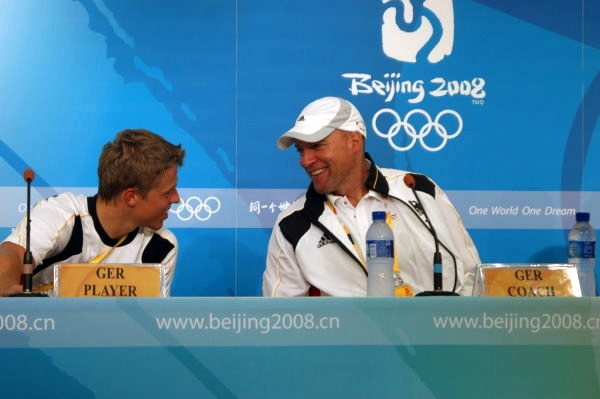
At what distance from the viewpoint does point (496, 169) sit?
4.41 metres

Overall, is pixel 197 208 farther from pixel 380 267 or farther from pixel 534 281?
pixel 534 281

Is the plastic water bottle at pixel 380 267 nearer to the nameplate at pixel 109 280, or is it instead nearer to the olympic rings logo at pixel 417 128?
the nameplate at pixel 109 280

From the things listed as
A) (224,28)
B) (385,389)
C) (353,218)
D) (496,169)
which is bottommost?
(385,389)

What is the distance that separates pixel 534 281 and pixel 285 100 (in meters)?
1.90

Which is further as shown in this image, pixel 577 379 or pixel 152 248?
pixel 152 248

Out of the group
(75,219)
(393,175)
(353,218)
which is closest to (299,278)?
(353,218)

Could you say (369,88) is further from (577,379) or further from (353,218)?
(577,379)

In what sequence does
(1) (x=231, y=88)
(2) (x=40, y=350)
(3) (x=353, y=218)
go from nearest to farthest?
(2) (x=40, y=350) < (3) (x=353, y=218) < (1) (x=231, y=88)

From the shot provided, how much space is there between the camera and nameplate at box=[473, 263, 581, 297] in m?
2.71

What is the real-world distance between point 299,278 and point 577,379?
1.57 metres

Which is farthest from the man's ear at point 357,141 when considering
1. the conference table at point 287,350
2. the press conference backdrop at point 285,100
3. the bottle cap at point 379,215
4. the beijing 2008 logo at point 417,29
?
the conference table at point 287,350

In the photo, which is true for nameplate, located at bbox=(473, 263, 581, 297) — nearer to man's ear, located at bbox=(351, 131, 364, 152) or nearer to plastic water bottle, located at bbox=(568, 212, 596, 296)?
man's ear, located at bbox=(351, 131, 364, 152)

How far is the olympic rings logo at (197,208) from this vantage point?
4.29m

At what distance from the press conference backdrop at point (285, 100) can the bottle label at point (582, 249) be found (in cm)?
6
